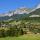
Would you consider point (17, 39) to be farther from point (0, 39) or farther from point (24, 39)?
point (0, 39)

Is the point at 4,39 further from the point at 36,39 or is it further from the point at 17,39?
the point at 36,39

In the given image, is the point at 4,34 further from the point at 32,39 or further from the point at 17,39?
the point at 32,39

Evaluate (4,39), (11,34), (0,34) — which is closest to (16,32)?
(11,34)

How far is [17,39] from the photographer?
47625 mm

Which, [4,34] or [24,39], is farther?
[4,34]

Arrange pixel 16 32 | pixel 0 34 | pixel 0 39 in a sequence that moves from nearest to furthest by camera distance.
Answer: pixel 0 39 < pixel 0 34 < pixel 16 32

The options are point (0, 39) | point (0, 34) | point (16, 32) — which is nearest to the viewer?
point (0, 39)

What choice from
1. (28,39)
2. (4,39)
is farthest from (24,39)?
(4,39)

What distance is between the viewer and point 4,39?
154 feet

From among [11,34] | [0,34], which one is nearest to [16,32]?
[11,34]

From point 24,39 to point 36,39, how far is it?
4430mm

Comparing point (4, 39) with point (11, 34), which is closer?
point (4, 39)

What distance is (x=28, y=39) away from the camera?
161 ft

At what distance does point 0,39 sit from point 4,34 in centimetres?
716
